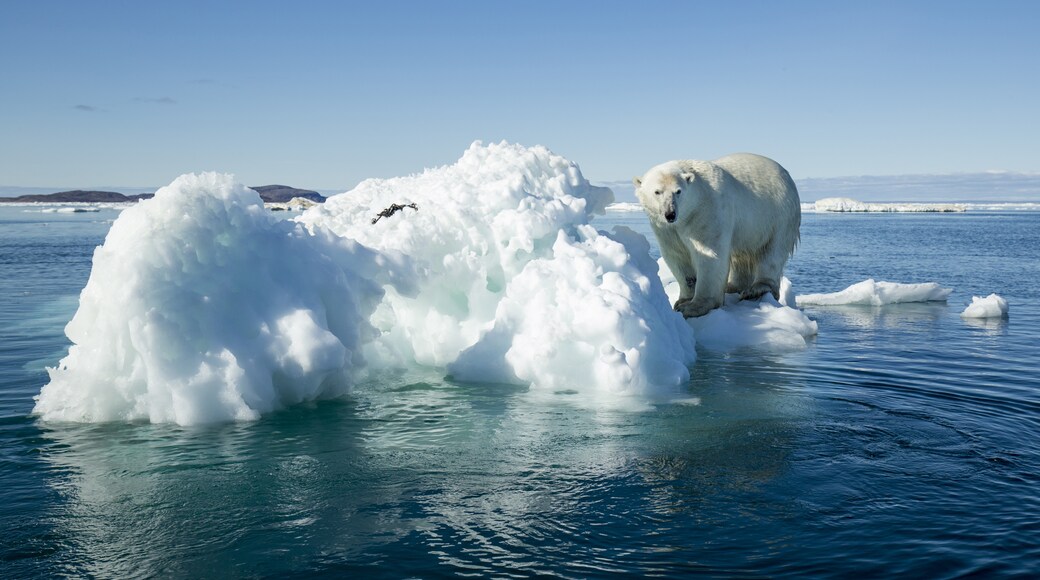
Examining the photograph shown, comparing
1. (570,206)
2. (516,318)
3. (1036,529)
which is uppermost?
(570,206)

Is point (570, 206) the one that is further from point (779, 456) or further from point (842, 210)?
point (842, 210)

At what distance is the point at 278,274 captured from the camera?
23.5 ft

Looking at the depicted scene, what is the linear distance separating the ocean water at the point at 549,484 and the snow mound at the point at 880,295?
624 centimetres

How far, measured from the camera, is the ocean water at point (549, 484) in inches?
155

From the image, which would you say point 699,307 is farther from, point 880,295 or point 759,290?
point 880,295

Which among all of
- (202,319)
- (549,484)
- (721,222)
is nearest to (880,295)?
(721,222)

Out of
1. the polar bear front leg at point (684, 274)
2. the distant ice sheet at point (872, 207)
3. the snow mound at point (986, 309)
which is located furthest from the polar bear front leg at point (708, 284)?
the distant ice sheet at point (872, 207)

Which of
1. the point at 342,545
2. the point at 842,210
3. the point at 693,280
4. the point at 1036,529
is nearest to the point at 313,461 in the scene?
the point at 342,545

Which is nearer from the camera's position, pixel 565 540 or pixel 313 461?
pixel 565 540

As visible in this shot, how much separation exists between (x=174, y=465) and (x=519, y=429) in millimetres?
2411

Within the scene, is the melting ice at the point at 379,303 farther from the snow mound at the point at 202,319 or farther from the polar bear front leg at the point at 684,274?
the polar bear front leg at the point at 684,274

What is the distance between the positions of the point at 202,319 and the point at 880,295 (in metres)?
12.0

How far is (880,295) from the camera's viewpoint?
14609 millimetres

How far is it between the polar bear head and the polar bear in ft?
0.04
